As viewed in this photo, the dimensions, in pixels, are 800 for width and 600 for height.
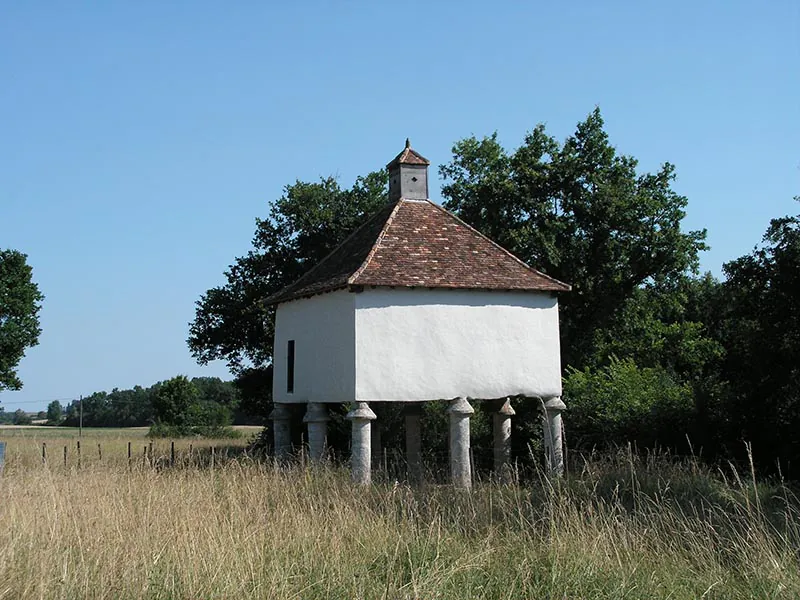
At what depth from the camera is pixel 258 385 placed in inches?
1302

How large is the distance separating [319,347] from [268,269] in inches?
588

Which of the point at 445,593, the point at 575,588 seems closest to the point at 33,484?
the point at 445,593

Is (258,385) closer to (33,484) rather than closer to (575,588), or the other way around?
(33,484)

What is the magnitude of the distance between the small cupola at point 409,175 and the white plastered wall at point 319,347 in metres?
3.76

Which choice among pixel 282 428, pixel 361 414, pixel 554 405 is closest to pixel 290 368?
pixel 282 428

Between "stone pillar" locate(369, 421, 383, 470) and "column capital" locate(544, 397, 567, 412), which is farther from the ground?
"column capital" locate(544, 397, 567, 412)

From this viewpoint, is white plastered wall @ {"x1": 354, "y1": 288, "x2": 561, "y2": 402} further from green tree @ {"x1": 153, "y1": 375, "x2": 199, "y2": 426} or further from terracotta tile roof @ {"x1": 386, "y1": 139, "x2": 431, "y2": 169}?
green tree @ {"x1": 153, "y1": 375, "x2": 199, "y2": 426}

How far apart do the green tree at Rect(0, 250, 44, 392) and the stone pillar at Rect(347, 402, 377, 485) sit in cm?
2587

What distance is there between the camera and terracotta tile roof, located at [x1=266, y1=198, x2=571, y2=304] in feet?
57.3

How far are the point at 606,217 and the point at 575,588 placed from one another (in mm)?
22555

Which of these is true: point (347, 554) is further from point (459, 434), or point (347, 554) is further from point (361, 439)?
point (459, 434)

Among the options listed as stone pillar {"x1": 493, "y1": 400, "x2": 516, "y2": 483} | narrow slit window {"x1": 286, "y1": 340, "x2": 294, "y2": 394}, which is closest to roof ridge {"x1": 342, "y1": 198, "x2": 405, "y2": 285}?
narrow slit window {"x1": 286, "y1": 340, "x2": 294, "y2": 394}

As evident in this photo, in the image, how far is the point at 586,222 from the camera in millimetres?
28953

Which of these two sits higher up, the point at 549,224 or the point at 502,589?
the point at 549,224
